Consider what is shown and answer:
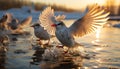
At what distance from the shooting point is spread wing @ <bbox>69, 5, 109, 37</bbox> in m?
9.23

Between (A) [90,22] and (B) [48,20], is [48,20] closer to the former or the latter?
(B) [48,20]

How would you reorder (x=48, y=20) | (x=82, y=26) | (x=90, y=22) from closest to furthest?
1. (x=90, y=22)
2. (x=82, y=26)
3. (x=48, y=20)

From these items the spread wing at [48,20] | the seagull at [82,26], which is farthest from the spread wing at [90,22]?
the spread wing at [48,20]

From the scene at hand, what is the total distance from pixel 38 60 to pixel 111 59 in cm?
192

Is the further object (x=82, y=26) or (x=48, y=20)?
(x=48, y=20)

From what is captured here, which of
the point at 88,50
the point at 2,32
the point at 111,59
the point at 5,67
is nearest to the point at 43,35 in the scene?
the point at 2,32

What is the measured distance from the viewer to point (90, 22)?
9594 mm

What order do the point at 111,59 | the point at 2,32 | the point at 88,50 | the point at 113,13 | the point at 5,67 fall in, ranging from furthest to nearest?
the point at 113,13
the point at 2,32
the point at 88,50
the point at 111,59
the point at 5,67

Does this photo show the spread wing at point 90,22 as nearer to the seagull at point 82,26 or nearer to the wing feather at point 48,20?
the seagull at point 82,26

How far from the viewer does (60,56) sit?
9219mm

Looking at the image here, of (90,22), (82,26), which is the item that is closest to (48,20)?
(82,26)

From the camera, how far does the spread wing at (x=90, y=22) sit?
30.3ft

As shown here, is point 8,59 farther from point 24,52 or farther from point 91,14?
point 91,14

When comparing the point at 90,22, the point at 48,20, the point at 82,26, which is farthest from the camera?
the point at 48,20
